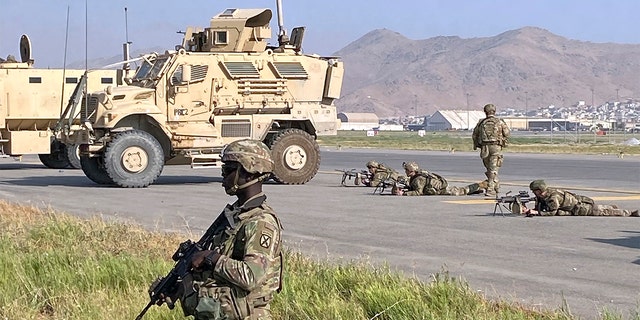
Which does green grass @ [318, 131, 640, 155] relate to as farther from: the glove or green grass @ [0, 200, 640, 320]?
the glove

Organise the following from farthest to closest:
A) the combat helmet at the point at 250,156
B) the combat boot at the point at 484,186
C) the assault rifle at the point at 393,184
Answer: the assault rifle at the point at 393,184, the combat boot at the point at 484,186, the combat helmet at the point at 250,156

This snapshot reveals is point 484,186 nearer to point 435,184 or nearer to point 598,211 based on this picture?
point 435,184

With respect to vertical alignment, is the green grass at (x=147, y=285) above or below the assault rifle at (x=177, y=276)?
below

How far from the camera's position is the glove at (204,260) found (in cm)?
522

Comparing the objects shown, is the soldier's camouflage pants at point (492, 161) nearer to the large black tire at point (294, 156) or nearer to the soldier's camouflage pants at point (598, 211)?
the soldier's camouflage pants at point (598, 211)

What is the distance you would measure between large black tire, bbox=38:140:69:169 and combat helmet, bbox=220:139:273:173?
24.2m

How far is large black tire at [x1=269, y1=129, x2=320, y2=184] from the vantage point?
23125mm

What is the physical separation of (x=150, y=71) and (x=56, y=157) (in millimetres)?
8654

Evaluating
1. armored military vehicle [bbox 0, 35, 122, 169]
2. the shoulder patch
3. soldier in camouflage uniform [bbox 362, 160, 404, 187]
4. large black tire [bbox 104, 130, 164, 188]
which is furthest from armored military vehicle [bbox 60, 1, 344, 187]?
the shoulder patch

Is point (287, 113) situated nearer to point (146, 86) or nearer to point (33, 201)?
point (146, 86)

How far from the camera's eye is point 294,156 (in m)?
23.3

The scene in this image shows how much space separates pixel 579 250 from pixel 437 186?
26.3ft

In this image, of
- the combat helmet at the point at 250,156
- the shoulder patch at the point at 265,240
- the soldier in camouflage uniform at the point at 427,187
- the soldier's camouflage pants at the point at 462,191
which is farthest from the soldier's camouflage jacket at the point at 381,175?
the shoulder patch at the point at 265,240

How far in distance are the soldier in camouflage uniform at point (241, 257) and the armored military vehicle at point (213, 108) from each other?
16.5 metres
